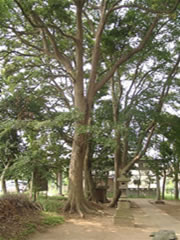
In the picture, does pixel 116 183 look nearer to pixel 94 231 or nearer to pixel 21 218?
pixel 94 231

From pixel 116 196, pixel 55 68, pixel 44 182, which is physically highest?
pixel 55 68

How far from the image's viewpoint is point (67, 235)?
7.23 m

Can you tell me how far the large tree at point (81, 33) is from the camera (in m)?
10.0

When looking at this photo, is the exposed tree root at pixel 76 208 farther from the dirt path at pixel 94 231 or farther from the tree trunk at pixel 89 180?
the tree trunk at pixel 89 180

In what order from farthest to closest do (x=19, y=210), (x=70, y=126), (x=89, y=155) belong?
(x=89, y=155)
(x=70, y=126)
(x=19, y=210)

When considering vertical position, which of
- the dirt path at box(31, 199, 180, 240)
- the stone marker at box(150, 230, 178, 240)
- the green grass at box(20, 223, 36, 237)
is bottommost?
the dirt path at box(31, 199, 180, 240)

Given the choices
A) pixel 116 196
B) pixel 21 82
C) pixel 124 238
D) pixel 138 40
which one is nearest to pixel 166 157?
pixel 116 196

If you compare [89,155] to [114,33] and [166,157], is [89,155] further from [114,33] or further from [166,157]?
[166,157]

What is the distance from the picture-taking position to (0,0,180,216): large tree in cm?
1001

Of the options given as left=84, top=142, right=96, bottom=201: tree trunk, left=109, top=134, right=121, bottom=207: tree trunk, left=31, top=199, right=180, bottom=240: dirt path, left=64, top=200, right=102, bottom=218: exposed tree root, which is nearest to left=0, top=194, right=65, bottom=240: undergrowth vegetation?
left=31, top=199, right=180, bottom=240: dirt path

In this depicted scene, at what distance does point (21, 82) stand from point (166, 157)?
14.9 metres

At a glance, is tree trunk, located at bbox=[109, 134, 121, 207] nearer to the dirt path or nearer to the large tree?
the large tree

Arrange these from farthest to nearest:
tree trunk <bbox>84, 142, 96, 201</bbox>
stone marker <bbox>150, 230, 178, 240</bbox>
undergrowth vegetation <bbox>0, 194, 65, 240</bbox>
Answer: tree trunk <bbox>84, 142, 96, 201</bbox> → undergrowth vegetation <bbox>0, 194, 65, 240</bbox> → stone marker <bbox>150, 230, 178, 240</bbox>

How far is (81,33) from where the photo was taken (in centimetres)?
1171
